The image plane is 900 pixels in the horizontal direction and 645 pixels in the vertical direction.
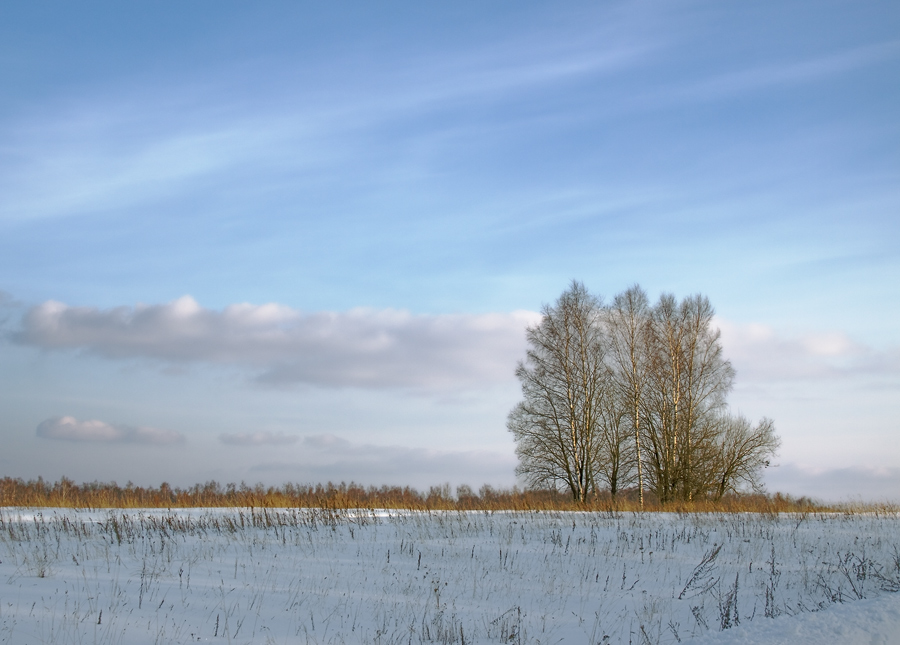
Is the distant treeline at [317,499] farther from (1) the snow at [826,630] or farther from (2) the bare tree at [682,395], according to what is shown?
(1) the snow at [826,630]

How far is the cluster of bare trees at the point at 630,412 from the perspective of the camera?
26.0 metres

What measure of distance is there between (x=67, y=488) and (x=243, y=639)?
2136cm

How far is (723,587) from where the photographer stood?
30.1 feet

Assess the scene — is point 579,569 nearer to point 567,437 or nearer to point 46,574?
point 46,574

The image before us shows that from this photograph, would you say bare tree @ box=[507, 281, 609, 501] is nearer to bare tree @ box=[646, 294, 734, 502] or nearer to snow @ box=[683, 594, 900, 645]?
bare tree @ box=[646, 294, 734, 502]

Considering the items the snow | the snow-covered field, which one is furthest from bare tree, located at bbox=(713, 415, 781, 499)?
the snow

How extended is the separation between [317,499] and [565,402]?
38.1 feet

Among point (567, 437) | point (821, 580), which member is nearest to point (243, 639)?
A: point (821, 580)

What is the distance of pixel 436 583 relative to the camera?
346 inches

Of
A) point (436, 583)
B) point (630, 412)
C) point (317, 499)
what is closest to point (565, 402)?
point (630, 412)

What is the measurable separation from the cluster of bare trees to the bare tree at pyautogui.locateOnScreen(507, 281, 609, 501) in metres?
0.04

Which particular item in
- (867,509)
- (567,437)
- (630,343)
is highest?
(630,343)

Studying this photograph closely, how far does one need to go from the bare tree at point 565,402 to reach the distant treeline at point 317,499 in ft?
4.07

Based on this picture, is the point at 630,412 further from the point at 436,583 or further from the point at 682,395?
the point at 436,583
